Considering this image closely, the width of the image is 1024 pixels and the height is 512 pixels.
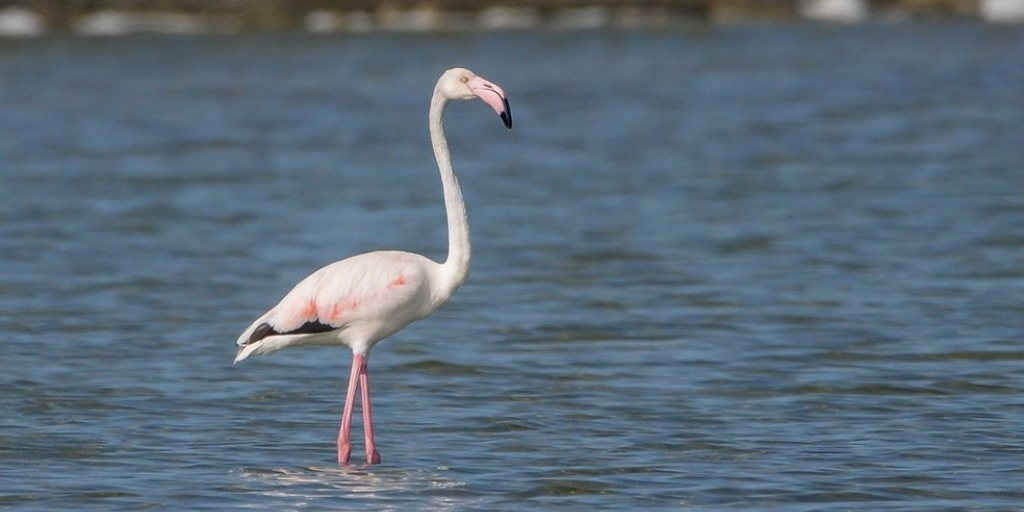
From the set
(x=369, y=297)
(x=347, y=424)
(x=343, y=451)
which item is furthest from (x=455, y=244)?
(x=343, y=451)

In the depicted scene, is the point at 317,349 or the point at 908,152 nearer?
the point at 317,349

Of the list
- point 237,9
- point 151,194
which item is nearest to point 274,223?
point 151,194

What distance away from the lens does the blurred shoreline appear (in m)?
55.5

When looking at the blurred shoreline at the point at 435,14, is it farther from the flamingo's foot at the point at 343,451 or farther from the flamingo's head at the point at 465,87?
the flamingo's foot at the point at 343,451

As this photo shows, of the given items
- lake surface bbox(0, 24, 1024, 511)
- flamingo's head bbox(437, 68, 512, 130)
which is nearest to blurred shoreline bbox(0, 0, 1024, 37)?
lake surface bbox(0, 24, 1024, 511)

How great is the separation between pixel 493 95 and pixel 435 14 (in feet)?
167

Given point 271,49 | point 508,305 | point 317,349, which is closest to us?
point 317,349

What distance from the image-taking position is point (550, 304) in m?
13.8

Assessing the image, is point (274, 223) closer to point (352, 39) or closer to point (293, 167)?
point (293, 167)

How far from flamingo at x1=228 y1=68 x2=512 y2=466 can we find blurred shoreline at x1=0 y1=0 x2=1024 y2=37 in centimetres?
4664

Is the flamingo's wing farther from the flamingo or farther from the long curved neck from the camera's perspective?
the long curved neck

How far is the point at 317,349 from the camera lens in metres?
12.2

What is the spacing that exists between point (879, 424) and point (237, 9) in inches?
1982

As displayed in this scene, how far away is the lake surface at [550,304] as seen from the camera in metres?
8.74
